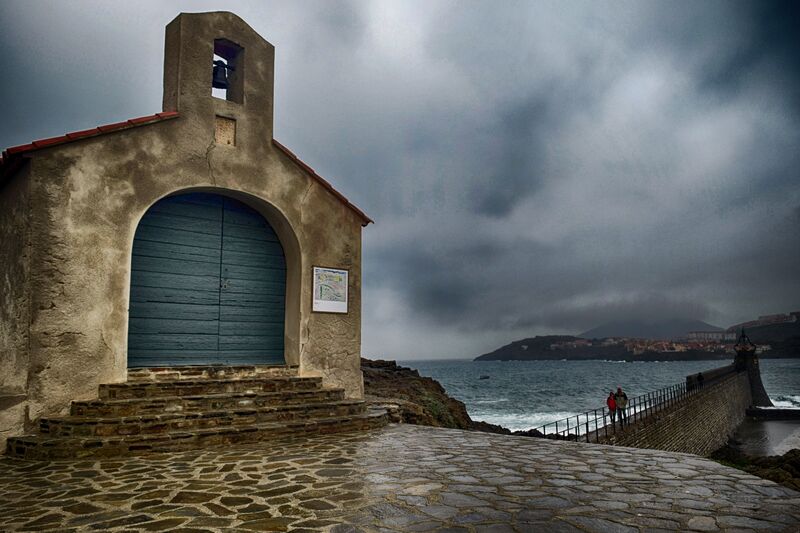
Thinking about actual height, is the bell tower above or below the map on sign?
above

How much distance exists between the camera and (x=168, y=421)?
7234 mm

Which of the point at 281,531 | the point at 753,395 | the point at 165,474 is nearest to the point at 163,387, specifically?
the point at 165,474

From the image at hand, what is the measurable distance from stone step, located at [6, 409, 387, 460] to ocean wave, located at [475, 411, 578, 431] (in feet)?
110

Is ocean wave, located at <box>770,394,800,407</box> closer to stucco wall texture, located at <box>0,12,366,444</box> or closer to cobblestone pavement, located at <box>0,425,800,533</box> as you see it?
stucco wall texture, located at <box>0,12,366,444</box>

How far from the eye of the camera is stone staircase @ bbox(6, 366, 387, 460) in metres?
6.77

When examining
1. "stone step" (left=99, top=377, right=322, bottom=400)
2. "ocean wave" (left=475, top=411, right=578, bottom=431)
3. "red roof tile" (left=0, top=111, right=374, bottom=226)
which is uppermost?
"red roof tile" (left=0, top=111, right=374, bottom=226)

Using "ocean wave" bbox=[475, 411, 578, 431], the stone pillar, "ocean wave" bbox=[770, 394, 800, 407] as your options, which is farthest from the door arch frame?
"ocean wave" bbox=[770, 394, 800, 407]

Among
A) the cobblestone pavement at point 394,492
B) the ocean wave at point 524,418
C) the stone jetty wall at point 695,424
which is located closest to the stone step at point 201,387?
the cobblestone pavement at point 394,492

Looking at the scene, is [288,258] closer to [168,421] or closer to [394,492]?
[168,421]

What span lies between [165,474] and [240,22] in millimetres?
8034

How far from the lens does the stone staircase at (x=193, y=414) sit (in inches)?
267

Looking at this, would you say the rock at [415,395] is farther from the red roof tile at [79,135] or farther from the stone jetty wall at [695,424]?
the red roof tile at [79,135]

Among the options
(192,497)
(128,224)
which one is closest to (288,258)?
(128,224)

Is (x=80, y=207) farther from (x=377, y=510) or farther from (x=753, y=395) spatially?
(x=753, y=395)
